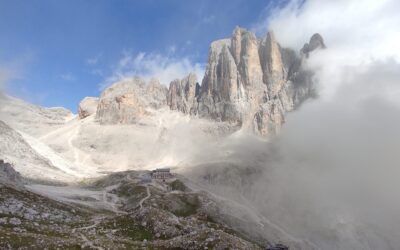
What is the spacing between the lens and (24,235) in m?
47.9

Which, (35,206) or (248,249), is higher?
(35,206)

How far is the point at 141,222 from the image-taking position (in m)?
67.8

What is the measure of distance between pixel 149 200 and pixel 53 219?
4471 inches

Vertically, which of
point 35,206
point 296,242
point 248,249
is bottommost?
point 296,242

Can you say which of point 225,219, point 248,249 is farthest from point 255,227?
point 248,249

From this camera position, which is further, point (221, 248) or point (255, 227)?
point (255, 227)

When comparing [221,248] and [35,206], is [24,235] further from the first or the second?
[35,206]

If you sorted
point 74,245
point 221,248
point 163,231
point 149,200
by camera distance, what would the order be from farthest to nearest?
point 149,200
point 163,231
point 221,248
point 74,245

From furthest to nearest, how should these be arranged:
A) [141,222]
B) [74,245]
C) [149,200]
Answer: [149,200] → [141,222] → [74,245]

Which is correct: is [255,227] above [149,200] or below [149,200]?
below

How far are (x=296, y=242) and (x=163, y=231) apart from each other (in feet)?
484

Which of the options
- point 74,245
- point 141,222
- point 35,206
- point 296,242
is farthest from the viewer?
point 296,242

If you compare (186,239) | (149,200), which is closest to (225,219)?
(149,200)

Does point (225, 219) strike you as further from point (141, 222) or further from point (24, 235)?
point (24, 235)
